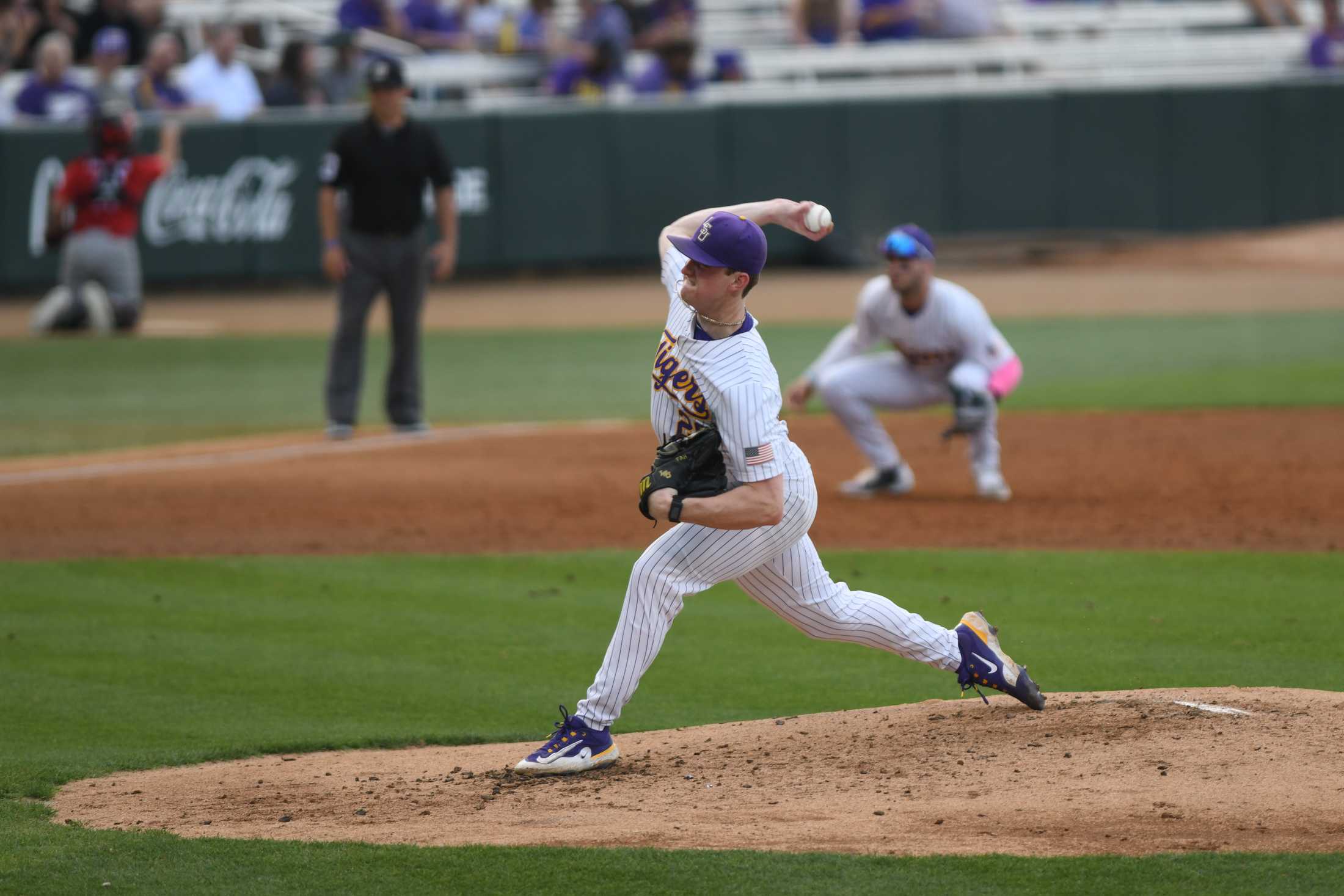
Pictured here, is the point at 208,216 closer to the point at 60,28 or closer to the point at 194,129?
the point at 194,129

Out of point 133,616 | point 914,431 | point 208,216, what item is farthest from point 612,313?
point 133,616

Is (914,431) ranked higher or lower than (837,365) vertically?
lower

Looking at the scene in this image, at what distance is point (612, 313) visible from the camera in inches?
778

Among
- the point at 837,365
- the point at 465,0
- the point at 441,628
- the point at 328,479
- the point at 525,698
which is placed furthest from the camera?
the point at 465,0

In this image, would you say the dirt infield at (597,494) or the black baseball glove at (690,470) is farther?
the dirt infield at (597,494)

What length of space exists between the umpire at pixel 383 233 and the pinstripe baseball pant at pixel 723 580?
7253 millimetres

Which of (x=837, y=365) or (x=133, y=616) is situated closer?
(x=133, y=616)

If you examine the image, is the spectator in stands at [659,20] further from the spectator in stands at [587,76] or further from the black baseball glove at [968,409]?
the black baseball glove at [968,409]

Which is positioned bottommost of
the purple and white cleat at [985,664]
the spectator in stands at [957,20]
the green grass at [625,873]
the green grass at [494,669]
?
the green grass at [494,669]

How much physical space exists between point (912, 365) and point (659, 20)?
15234mm

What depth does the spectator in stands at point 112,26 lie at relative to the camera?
69.9 feet

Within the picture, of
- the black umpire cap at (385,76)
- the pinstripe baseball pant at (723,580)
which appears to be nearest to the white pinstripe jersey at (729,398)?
the pinstripe baseball pant at (723,580)

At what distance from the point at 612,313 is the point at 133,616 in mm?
12799

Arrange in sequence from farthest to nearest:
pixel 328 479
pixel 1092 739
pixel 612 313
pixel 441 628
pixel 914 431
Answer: pixel 612 313
pixel 914 431
pixel 328 479
pixel 441 628
pixel 1092 739
